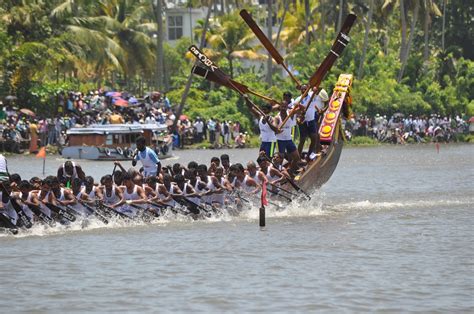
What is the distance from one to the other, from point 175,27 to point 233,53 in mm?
23717

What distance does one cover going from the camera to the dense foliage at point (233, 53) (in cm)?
5622

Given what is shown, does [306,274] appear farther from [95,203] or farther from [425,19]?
[425,19]

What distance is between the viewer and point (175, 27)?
94.9m

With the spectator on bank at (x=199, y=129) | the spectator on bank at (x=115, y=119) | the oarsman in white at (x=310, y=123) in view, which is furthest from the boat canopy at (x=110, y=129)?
the oarsman in white at (x=310, y=123)

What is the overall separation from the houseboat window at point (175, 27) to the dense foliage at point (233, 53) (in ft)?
24.1

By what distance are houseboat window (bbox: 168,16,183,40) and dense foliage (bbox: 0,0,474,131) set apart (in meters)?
7.36

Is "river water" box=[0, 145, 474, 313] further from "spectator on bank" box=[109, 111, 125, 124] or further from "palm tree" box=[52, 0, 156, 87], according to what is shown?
"palm tree" box=[52, 0, 156, 87]

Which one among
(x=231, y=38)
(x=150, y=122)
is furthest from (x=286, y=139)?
(x=231, y=38)

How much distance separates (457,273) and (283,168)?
8248 millimetres

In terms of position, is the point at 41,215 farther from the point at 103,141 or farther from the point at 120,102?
the point at 120,102

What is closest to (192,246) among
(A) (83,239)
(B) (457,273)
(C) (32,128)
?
(A) (83,239)

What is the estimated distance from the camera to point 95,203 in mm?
22812

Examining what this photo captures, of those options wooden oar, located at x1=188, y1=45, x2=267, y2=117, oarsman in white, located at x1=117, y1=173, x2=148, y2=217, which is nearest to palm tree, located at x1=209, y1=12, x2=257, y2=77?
wooden oar, located at x1=188, y1=45, x2=267, y2=117

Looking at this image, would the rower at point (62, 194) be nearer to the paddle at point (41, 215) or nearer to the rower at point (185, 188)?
the paddle at point (41, 215)
